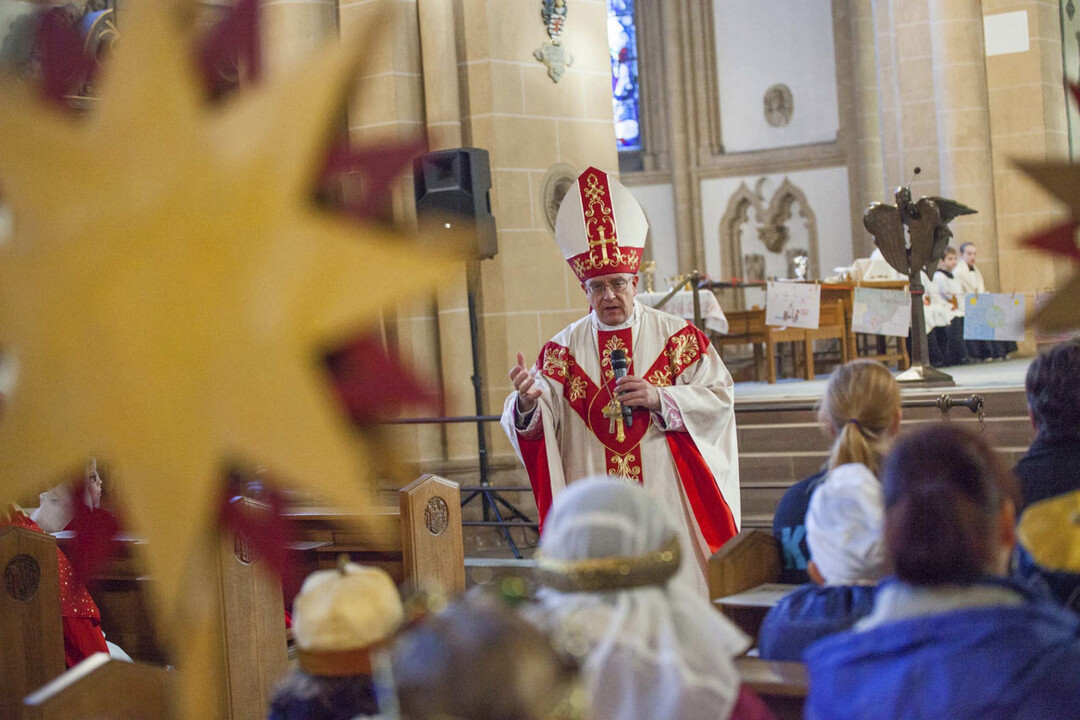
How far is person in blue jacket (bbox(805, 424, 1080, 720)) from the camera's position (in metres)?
1.65

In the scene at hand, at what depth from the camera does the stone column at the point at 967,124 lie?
11.9 metres

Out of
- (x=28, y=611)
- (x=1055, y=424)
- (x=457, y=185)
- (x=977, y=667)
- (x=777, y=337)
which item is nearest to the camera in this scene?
(x=977, y=667)

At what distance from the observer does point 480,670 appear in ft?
3.55

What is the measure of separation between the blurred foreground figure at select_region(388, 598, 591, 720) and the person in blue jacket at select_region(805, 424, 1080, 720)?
2.40ft

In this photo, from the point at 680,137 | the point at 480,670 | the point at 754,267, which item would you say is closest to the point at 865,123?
the point at 754,267

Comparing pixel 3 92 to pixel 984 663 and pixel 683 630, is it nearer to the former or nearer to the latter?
pixel 683 630

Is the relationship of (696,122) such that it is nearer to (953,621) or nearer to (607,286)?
(607,286)

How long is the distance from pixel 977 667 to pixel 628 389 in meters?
2.31

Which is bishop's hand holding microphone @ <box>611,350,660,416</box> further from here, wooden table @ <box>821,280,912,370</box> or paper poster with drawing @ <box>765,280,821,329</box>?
wooden table @ <box>821,280,912,370</box>

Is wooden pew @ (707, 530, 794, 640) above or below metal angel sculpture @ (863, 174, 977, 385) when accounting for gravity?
below

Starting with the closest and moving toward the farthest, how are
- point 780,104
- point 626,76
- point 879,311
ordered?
point 879,311 < point 780,104 < point 626,76

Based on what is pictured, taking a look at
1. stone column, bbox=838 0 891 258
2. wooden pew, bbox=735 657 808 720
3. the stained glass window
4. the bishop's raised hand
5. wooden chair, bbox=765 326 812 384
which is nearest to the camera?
wooden pew, bbox=735 657 808 720

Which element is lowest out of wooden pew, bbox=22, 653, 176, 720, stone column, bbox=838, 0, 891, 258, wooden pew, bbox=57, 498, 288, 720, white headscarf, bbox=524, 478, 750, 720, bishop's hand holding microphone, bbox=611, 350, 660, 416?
wooden pew, bbox=57, 498, 288, 720

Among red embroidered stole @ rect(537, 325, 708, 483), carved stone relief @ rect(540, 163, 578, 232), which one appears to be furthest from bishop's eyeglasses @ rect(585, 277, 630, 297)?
carved stone relief @ rect(540, 163, 578, 232)
